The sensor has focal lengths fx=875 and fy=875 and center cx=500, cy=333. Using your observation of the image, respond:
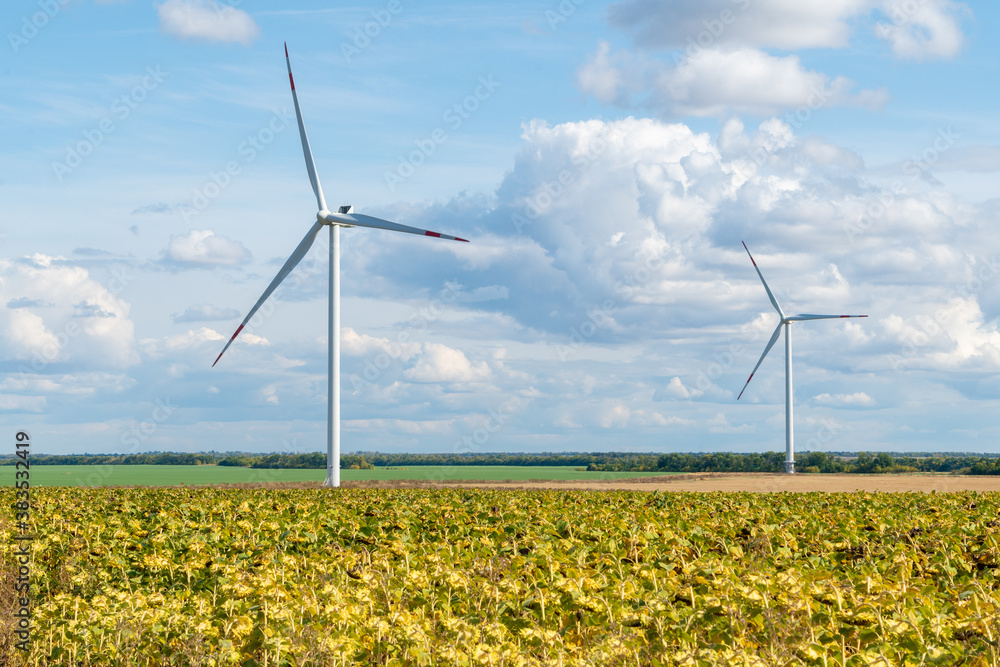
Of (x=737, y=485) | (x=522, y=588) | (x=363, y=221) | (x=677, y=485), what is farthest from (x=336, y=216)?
(x=522, y=588)

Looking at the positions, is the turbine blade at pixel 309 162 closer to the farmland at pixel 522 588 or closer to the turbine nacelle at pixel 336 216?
the turbine nacelle at pixel 336 216

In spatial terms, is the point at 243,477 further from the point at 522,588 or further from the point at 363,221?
the point at 522,588

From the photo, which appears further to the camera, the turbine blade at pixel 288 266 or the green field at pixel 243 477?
the green field at pixel 243 477

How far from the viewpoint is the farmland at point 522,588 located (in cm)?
954

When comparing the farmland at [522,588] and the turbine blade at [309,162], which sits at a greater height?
the turbine blade at [309,162]

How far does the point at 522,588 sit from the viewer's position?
39.0 ft

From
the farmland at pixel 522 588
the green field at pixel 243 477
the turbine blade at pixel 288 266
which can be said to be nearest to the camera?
the farmland at pixel 522 588

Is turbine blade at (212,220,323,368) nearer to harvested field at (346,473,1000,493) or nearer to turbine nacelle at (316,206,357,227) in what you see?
turbine nacelle at (316,206,357,227)

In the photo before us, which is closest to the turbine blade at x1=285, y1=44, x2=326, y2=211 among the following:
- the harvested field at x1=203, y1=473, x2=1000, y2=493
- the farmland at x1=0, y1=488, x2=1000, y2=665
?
the harvested field at x1=203, y1=473, x2=1000, y2=493

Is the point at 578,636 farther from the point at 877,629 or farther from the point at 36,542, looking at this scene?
the point at 36,542

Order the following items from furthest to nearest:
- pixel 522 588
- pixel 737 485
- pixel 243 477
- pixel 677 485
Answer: pixel 243 477, pixel 737 485, pixel 677 485, pixel 522 588

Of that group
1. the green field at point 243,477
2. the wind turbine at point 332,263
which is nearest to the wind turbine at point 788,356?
the green field at point 243,477

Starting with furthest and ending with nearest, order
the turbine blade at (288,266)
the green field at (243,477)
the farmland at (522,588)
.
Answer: the green field at (243,477), the turbine blade at (288,266), the farmland at (522,588)

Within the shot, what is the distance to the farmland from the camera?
31.3 feet
